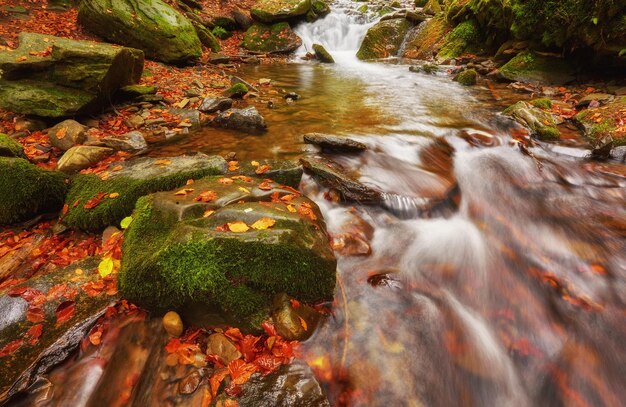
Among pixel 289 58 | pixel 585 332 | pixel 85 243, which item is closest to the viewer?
pixel 585 332

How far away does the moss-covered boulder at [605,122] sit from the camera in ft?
18.1

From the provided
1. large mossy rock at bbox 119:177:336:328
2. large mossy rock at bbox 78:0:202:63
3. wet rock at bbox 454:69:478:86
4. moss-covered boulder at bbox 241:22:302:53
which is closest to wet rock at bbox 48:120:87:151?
large mossy rock at bbox 119:177:336:328

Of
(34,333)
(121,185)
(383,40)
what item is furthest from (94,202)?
(383,40)

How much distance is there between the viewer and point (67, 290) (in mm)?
2738

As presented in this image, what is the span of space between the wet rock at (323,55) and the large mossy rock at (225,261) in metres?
14.8

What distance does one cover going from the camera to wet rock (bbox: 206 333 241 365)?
2381 millimetres

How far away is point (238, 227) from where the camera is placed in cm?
270

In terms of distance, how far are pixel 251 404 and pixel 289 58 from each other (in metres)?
17.4

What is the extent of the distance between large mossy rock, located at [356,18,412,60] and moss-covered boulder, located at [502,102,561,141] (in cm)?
1032

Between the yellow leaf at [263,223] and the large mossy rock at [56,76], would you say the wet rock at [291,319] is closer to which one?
the yellow leaf at [263,223]

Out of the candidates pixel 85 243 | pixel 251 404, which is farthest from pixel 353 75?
pixel 251 404

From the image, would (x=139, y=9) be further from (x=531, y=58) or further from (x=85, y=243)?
(x=531, y=58)

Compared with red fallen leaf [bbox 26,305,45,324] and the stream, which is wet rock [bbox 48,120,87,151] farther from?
red fallen leaf [bbox 26,305,45,324]

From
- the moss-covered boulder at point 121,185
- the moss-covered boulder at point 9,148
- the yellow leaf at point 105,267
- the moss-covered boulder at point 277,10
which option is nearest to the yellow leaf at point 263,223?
the yellow leaf at point 105,267
